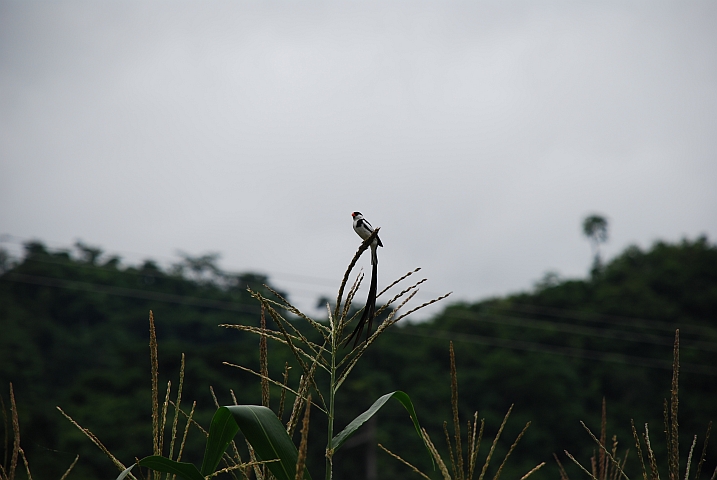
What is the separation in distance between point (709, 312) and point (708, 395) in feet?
19.8

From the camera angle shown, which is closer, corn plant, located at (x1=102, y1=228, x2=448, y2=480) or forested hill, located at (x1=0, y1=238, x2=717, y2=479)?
corn plant, located at (x1=102, y1=228, x2=448, y2=480)

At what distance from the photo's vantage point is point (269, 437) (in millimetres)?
1232

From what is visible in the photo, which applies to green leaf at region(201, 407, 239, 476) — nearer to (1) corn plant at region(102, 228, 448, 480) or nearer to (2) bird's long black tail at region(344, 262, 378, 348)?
(1) corn plant at region(102, 228, 448, 480)

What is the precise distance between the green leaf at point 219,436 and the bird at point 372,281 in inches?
Answer: 11.3

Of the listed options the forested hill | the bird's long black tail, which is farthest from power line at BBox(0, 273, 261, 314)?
the bird's long black tail

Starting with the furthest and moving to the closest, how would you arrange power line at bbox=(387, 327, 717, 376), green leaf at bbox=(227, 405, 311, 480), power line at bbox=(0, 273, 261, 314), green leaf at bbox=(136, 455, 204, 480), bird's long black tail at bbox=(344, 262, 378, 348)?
power line at bbox=(387, 327, 717, 376) → power line at bbox=(0, 273, 261, 314) → bird's long black tail at bbox=(344, 262, 378, 348) → green leaf at bbox=(227, 405, 311, 480) → green leaf at bbox=(136, 455, 204, 480)

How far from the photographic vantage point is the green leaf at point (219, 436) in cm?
128

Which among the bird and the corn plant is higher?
the bird

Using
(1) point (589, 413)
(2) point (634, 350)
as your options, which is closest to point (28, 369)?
(1) point (589, 413)

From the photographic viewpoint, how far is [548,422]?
2723cm

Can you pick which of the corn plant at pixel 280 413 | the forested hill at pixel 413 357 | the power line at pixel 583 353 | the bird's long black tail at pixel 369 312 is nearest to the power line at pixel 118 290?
the forested hill at pixel 413 357

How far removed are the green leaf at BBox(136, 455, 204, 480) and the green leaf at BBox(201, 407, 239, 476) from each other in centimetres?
9

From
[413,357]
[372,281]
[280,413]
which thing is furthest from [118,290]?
[280,413]

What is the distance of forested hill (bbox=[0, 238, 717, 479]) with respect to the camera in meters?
24.0
